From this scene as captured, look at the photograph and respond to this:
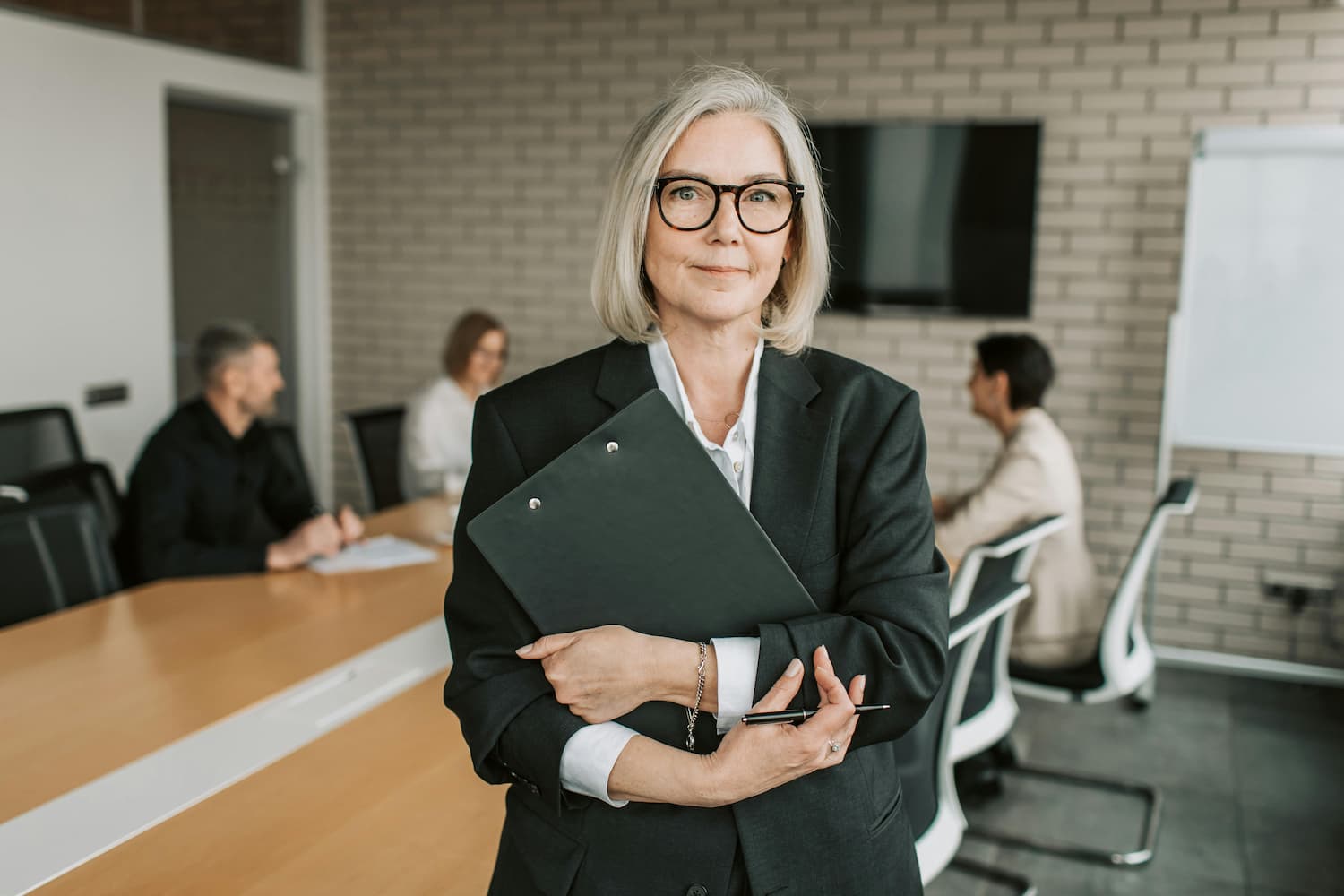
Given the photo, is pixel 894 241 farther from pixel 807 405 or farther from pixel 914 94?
pixel 807 405

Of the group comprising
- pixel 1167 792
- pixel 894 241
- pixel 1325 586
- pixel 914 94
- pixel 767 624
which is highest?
pixel 914 94

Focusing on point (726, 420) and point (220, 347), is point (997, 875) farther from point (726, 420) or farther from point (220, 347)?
point (220, 347)

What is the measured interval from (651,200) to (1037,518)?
8.17 ft

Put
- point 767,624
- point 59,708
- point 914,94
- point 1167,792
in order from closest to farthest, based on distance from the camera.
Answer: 1. point 767,624
2. point 59,708
3. point 1167,792
4. point 914,94

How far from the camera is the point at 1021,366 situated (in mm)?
3557

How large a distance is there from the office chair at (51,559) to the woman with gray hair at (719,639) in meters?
1.84

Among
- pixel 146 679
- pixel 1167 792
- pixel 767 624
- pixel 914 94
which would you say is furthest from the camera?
pixel 914 94

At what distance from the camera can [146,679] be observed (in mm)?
2131

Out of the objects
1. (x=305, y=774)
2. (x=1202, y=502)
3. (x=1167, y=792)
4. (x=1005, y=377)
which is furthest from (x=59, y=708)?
(x=1202, y=502)

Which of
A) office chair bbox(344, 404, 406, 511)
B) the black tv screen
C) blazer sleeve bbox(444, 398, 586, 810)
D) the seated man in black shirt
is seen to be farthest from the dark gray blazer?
the black tv screen

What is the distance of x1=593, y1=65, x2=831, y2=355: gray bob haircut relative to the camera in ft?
3.55

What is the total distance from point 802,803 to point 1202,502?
4.10m

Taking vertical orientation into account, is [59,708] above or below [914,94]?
below

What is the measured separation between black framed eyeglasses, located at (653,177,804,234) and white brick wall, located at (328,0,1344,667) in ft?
12.9
